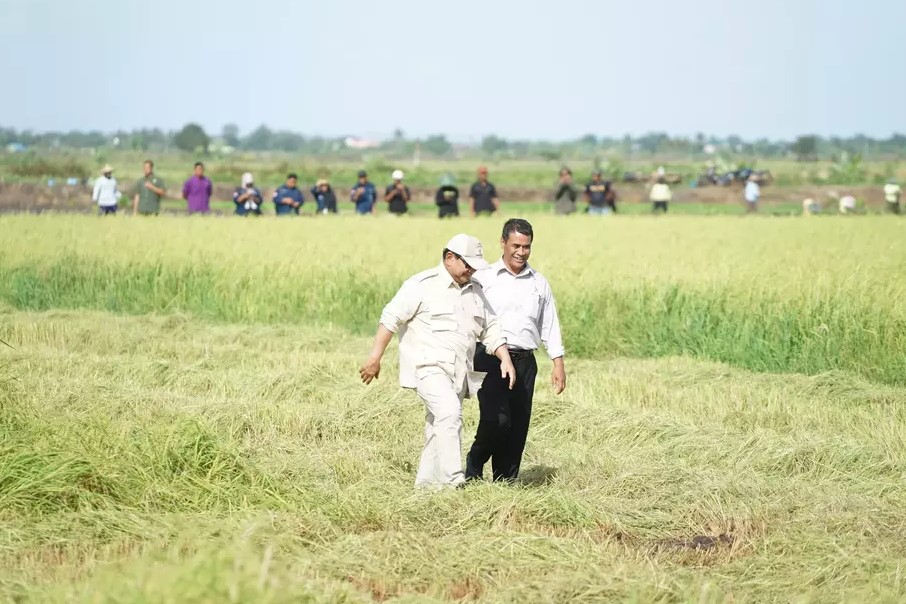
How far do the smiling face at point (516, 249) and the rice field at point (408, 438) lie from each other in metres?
1.27

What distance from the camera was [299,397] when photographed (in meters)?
11.5

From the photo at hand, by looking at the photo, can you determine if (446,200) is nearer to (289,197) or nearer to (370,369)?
(289,197)

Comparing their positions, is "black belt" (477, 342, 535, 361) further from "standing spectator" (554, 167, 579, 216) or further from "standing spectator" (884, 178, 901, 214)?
"standing spectator" (884, 178, 901, 214)

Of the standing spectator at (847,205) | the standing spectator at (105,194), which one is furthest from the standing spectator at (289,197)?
the standing spectator at (847,205)

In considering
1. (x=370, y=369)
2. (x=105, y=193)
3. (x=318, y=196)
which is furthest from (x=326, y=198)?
(x=370, y=369)

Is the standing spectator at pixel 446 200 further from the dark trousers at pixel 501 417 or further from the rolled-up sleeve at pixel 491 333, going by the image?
the rolled-up sleeve at pixel 491 333

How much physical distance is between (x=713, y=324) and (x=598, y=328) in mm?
1152

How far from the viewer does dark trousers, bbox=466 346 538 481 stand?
8391mm

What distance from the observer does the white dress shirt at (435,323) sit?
8.13 metres

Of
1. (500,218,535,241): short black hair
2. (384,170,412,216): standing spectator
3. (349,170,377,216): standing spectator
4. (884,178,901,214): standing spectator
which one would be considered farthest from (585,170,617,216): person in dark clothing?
(500,218,535,241): short black hair

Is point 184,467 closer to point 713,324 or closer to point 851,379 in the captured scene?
point 851,379

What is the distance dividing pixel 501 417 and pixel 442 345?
1.85 feet

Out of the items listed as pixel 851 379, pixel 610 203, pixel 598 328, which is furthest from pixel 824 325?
pixel 610 203

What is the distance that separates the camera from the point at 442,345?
8.17m
